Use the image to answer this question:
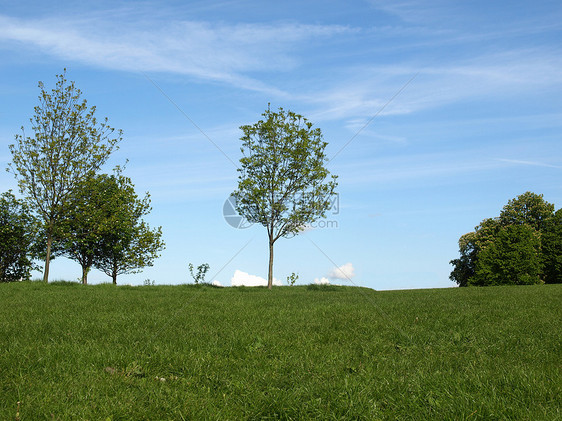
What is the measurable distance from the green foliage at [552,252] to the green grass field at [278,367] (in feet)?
172

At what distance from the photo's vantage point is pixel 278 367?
21.5ft

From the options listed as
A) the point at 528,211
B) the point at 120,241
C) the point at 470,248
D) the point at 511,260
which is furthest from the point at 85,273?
the point at 528,211

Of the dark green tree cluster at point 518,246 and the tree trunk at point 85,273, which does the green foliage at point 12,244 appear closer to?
the tree trunk at point 85,273

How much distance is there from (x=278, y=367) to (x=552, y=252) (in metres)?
60.3

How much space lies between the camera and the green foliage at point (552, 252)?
5497 centimetres

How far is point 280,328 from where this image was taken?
9359 millimetres

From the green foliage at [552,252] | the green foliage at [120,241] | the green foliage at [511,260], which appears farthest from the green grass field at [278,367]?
the green foliage at [552,252]

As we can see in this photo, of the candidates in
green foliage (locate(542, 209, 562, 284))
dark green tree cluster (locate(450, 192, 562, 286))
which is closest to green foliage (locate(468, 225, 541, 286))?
dark green tree cluster (locate(450, 192, 562, 286))

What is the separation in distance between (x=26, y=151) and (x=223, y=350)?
1176 inches

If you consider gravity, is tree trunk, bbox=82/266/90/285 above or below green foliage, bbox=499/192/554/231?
below

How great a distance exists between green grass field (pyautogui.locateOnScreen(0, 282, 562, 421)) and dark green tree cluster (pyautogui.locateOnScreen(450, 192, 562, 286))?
154 ft

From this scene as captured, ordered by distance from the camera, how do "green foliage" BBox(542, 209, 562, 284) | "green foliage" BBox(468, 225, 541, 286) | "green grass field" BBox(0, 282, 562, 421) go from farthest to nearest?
"green foliage" BBox(542, 209, 562, 284) < "green foliage" BBox(468, 225, 541, 286) < "green grass field" BBox(0, 282, 562, 421)

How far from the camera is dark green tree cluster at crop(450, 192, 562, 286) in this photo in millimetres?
52344

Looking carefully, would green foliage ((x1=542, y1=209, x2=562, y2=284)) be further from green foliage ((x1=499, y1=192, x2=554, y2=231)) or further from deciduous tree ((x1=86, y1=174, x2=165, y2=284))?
deciduous tree ((x1=86, y1=174, x2=165, y2=284))
